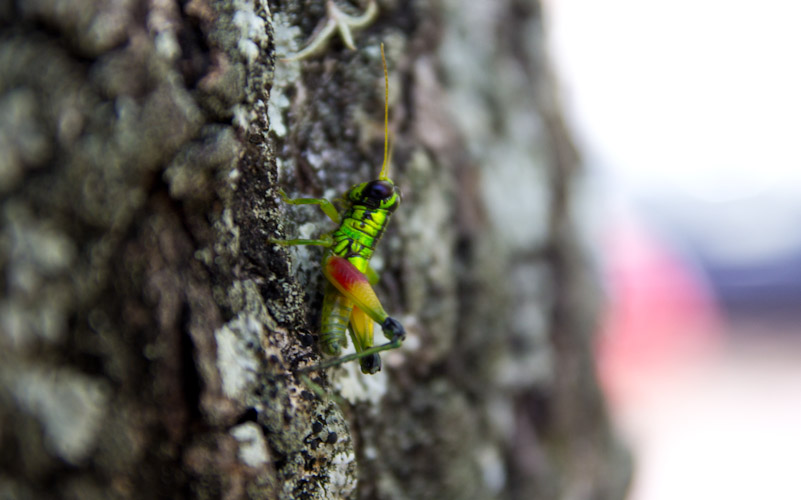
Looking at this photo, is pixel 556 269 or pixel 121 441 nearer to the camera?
pixel 121 441

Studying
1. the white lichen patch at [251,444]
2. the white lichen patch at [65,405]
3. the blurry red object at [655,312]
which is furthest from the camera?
the blurry red object at [655,312]

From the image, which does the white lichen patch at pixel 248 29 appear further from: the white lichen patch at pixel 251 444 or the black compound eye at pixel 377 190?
the white lichen patch at pixel 251 444

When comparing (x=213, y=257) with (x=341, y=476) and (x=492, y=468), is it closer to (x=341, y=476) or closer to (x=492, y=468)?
(x=341, y=476)

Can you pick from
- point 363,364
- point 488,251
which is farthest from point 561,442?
point 363,364

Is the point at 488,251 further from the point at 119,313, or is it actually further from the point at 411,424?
the point at 119,313

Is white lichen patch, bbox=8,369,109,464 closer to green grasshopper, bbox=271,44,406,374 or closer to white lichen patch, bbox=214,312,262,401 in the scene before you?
white lichen patch, bbox=214,312,262,401

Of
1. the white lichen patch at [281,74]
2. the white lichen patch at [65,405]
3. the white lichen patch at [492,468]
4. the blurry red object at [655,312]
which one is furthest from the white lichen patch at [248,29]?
the blurry red object at [655,312]

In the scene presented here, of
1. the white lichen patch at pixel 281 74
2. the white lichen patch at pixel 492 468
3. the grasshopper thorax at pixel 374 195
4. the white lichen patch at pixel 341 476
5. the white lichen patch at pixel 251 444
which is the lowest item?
the white lichen patch at pixel 492 468
